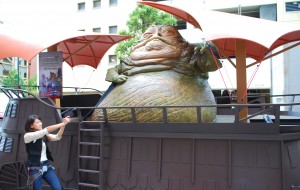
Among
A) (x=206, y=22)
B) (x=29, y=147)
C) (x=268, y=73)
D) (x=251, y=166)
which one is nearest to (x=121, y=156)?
(x=29, y=147)

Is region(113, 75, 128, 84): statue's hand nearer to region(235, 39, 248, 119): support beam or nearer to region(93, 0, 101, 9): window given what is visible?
region(235, 39, 248, 119): support beam

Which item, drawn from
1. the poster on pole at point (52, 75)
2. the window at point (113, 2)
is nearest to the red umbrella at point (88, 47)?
the poster on pole at point (52, 75)

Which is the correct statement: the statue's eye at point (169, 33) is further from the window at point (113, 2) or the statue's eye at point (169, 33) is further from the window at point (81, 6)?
the window at point (81, 6)

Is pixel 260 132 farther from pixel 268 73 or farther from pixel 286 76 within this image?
pixel 268 73

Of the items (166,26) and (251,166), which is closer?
(251,166)

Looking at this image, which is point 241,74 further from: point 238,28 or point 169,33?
point 169,33

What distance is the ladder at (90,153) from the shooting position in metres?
5.48

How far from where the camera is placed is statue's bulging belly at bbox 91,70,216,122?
5629 millimetres

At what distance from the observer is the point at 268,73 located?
20625 mm

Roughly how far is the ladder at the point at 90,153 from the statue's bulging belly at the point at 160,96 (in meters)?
0.37

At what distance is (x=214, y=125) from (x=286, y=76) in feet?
50.8

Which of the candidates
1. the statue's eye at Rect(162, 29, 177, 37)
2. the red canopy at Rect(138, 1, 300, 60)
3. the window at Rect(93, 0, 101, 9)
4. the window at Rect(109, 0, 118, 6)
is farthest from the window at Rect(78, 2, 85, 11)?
the red canopy at Rect(138, 1, 300, 60)

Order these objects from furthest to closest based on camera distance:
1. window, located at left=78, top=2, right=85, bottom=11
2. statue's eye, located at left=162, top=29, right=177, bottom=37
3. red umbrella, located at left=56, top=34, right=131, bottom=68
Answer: window, located at left=78, top=2, right=85, bottom=11 < red umbrella, located at left=56, top=34, right=131, bottom=68 < statue's eye, located at left=162, top=29, right=177, bottom=37

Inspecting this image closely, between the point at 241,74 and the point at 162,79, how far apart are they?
1.27m
